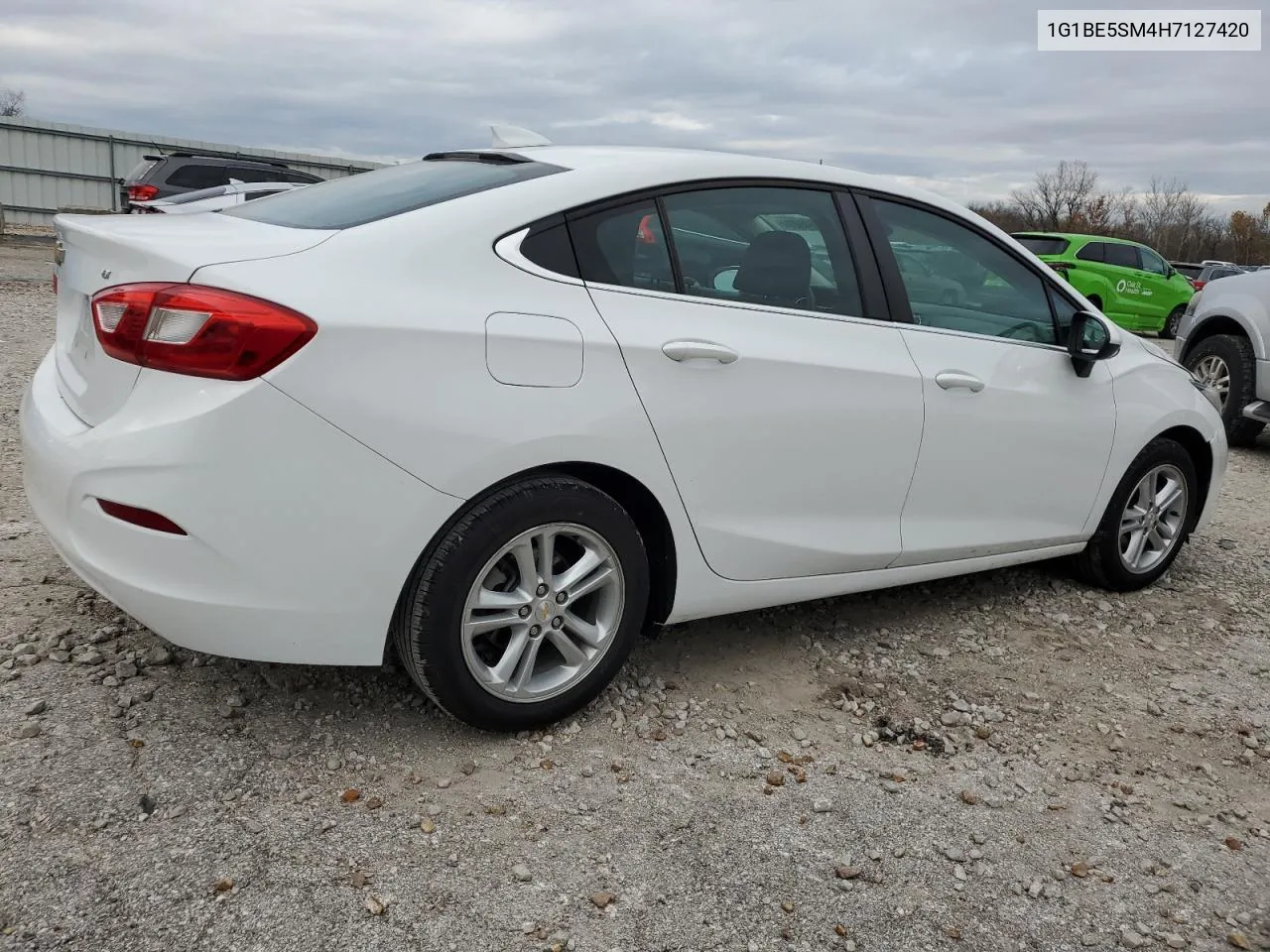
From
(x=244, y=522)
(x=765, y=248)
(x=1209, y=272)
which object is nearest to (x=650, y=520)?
(x=765, y=248)

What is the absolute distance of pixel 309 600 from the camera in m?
2.43

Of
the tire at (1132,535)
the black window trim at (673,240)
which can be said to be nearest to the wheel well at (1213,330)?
the tire at (1132,535)

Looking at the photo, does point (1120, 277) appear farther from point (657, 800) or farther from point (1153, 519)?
point (657, 800)

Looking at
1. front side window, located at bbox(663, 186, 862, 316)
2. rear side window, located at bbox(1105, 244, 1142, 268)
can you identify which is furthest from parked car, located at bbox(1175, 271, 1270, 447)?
rear side window, located at bbox(1105, 244, 1142, 268)

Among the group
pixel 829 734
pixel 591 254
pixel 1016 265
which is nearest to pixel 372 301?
pixel 591 254

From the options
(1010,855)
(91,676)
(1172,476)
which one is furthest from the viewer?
(1172,476)

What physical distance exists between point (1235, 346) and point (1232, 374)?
21 cm

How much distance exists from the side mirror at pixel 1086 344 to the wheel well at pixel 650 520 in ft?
6.21

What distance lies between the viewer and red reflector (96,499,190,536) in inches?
91.7

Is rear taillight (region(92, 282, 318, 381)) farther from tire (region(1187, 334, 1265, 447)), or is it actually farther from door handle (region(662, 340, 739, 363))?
tire (region(1187, 334, 1265, 447))

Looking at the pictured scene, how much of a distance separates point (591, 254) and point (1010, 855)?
1.83m

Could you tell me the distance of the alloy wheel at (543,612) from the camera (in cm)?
268

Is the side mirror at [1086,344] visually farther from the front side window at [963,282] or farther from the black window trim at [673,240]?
the black window trim at [673,240]

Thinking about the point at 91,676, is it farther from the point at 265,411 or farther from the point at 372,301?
the point at 372,301
